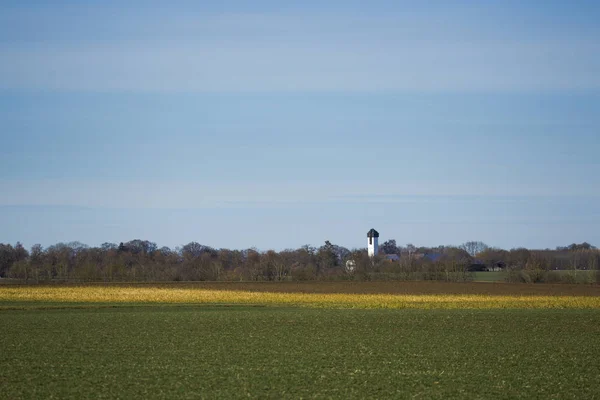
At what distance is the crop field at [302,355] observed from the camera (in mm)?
20562

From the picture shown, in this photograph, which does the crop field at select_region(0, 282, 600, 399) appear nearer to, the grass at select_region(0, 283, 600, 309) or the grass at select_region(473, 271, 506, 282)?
the grass at select_region(0, 283, 600, 309)

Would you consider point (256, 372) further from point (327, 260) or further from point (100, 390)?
point (327, 260)

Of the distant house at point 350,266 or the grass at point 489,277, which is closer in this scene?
the grass at point 489,277

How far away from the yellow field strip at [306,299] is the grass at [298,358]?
764 inches

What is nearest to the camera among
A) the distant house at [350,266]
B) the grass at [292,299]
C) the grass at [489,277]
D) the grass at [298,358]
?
the grass at [298,358]

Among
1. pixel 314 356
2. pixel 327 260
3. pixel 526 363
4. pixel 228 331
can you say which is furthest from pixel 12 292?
pixel 327 260

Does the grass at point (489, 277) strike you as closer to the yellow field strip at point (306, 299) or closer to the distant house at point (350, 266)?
the distant house at point (350, 266)

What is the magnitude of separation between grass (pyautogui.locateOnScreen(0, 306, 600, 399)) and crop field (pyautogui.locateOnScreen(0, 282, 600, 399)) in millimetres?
45

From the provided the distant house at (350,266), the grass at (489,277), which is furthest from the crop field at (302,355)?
the distant house at (350,266)

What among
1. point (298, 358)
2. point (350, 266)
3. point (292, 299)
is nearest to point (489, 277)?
point (350, 266)

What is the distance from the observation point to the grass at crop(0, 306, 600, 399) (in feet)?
67.2

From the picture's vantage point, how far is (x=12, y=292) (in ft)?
239

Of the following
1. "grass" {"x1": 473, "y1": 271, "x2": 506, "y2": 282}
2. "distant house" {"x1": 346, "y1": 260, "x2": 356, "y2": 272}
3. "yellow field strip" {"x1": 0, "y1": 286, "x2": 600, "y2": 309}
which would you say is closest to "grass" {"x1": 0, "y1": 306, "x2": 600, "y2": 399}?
"yellow field strip" {"x1": 0, "y1": 286, "x2": 600, "y2": 309}

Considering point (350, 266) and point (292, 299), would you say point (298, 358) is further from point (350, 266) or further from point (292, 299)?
point (350, 266)
